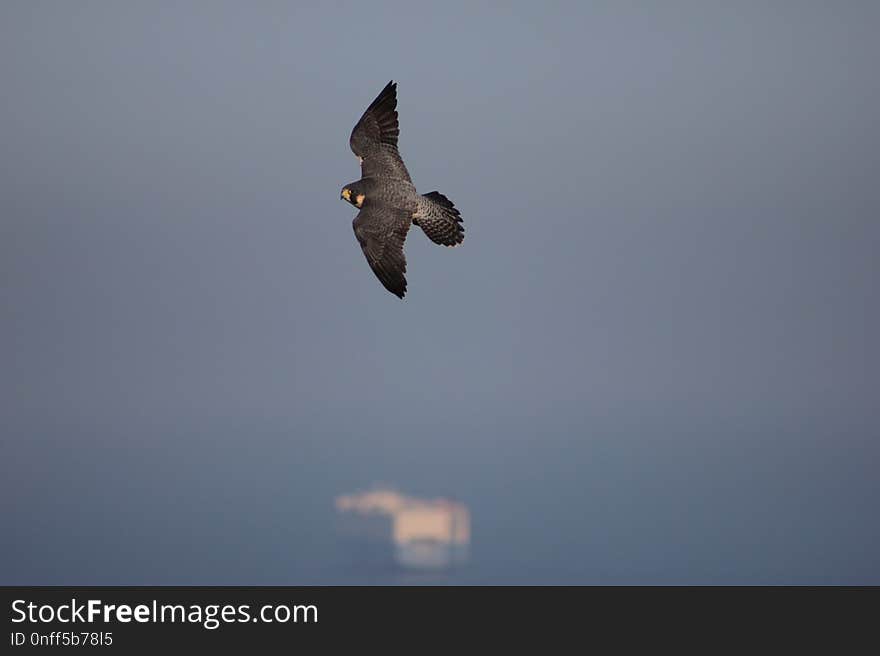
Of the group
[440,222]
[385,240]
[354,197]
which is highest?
[354,197]

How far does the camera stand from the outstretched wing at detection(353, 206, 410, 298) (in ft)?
141

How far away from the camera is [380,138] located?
156ft

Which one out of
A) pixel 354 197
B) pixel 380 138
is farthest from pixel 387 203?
pixel 380 138

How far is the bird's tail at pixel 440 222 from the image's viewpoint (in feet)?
147

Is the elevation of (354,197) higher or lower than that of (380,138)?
lower

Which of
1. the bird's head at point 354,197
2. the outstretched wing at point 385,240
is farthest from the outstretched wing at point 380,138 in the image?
the outstretched wing at point 385,240

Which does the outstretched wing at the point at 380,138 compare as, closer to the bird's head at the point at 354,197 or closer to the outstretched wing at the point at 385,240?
the bird's head at the point at 354,197

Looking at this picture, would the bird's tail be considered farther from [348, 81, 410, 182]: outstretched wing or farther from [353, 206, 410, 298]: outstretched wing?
[348, 81, 410, 182]: outstretched wing

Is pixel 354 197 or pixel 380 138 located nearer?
pixel 354 197

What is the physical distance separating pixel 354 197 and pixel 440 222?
274 cm

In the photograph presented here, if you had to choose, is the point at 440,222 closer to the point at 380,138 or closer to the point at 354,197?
the point at 354,197
